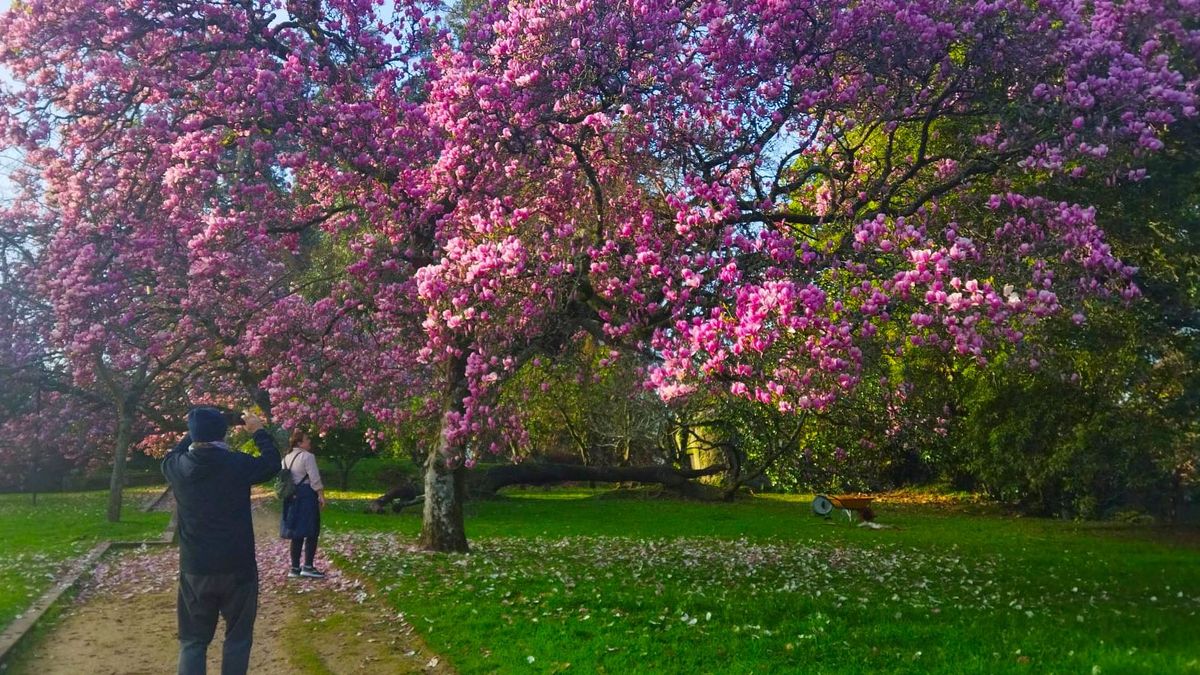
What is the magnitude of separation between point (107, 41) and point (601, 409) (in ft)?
75.5

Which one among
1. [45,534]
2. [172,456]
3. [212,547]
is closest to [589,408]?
[45,534]

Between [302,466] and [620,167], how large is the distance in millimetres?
6693

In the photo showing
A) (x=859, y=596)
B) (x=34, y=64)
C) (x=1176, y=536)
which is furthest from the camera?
(x=1176, y=536)

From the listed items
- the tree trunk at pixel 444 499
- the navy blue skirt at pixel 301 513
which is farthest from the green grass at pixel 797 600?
the navy blue skirt at pixel 301 513

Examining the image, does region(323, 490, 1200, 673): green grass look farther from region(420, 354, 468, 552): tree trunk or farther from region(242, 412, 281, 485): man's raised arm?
region(242, 412, 281, 485): man's raised arm

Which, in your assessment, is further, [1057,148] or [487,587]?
[487,587]

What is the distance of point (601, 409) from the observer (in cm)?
3466

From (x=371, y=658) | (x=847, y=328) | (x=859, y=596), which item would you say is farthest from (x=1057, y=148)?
(x=371, y=658)

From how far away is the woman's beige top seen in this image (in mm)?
13406

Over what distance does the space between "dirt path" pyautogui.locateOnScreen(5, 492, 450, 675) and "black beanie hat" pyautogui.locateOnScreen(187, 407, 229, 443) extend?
3000 millimetres

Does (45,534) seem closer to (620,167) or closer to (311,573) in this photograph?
(311,573)

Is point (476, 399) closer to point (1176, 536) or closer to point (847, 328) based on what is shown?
point (847, 328)

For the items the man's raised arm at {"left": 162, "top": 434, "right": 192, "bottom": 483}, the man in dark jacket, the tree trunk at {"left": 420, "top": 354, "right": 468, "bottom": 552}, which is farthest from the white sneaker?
the man in dark jacket

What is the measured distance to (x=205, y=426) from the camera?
7.04m
